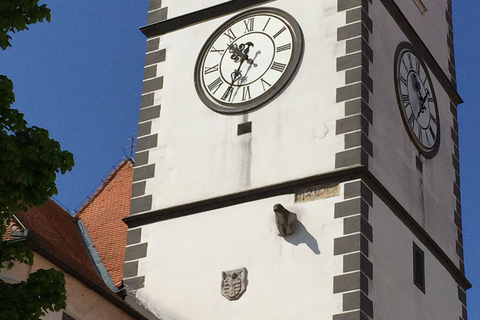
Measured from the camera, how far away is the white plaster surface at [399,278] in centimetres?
1579

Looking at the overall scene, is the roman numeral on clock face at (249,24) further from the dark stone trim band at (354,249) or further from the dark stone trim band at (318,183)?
the dark stone trim band at (354,249)

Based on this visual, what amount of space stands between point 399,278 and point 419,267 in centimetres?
69

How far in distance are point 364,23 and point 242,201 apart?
2.68 meters

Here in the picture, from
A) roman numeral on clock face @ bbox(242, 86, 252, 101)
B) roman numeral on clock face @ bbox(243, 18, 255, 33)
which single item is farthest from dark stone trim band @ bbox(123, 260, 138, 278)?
roman numeral on clock face @ bbox(243, 18, 255, 33)

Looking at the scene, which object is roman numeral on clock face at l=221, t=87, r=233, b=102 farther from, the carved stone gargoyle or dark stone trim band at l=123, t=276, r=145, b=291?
dark stone trim band at l=123, t=276, r=145, b=291

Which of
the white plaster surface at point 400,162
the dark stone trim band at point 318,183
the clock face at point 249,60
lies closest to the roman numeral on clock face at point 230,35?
the clock face at point 249,60

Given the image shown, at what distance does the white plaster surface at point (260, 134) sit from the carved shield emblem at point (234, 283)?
1.10m

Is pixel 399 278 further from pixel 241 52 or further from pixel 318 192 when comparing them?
pixel 241 52

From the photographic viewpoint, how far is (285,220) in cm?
1603

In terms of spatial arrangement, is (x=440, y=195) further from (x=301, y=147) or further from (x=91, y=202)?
(x=91, y=202)

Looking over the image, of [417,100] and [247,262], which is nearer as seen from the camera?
[247,262]

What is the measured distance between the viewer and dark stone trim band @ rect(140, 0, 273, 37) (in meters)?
18.1

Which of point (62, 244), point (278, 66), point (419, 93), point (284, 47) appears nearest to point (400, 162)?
point (419, 93)

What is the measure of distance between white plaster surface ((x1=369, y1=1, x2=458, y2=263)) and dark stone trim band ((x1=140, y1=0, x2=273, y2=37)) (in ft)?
5.58
